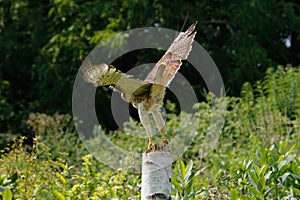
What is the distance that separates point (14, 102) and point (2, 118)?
1339 millimetres

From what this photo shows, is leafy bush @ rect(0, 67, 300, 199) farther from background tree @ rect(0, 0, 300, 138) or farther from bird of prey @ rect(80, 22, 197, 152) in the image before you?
background tree @ rect(0, 0, 300, 138)

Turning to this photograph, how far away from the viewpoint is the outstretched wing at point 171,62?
2.19 m

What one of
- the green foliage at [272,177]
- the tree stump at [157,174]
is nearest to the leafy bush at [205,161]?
the green foliage at [272,177]

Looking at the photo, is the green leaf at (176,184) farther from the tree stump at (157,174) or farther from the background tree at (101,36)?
the background tree at (101,36)

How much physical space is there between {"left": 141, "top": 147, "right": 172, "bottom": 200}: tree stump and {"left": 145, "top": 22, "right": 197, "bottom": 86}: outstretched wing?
0.99 ft

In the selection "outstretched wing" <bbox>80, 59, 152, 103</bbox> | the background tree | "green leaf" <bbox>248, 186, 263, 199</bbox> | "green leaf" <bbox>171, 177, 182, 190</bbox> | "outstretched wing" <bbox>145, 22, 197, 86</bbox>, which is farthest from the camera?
the background tree

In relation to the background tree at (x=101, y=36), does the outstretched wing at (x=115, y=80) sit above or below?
below

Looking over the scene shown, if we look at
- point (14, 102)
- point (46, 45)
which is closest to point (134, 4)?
point (46, 45)

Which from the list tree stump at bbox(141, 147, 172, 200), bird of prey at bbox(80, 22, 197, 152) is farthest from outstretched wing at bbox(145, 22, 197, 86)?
tree stump at bbox(141, 147, 172, 200)

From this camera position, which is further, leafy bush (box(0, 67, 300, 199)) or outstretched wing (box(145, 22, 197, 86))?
leafy bush (box(0, 67, 300, 199))

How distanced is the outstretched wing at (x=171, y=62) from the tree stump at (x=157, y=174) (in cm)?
30

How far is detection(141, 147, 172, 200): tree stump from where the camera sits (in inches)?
87.2

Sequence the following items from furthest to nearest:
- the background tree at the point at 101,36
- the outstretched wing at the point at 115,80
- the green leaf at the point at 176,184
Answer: the background tree at the point at 101,36 < the green leaf at the point at 176,184 < the outstretched wing at the point at 115,80

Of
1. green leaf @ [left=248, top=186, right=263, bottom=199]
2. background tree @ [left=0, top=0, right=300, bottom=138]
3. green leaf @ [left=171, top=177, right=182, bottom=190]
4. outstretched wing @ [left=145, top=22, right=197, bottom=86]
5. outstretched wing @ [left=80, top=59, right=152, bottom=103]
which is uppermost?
background tree @ [left=0, top=0, right=300, bottom=138]
